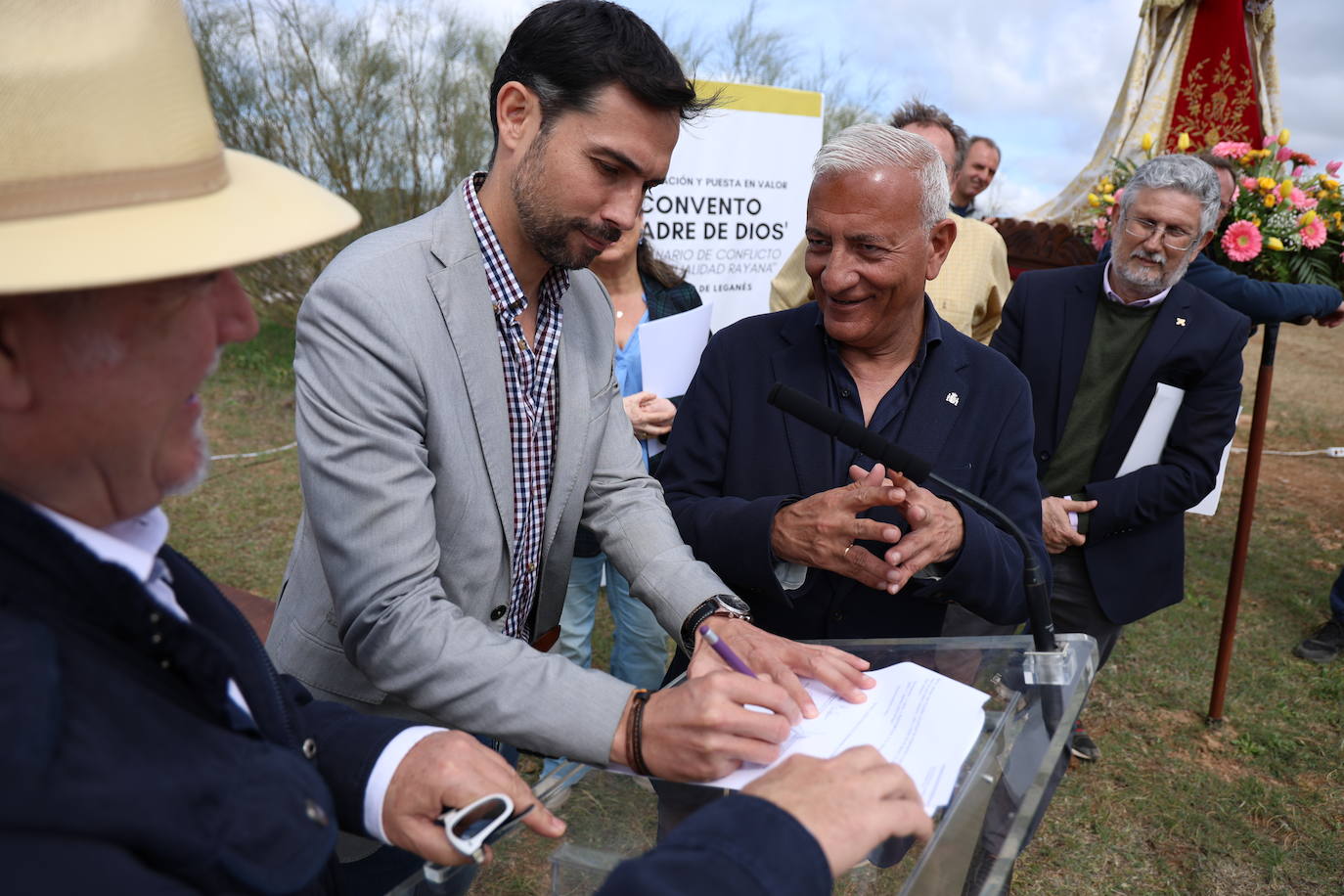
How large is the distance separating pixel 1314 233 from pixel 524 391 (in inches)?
142

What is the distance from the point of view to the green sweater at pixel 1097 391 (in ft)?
10.7

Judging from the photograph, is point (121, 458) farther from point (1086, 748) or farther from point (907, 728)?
point (1086, 748)

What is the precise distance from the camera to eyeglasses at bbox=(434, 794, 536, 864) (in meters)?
0.99

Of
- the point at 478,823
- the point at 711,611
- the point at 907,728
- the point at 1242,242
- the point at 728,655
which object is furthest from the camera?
the point at 1242,242

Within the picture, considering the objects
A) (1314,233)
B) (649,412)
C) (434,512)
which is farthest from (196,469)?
(1314,233)

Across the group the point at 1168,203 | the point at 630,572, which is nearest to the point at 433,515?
the point at 630,572

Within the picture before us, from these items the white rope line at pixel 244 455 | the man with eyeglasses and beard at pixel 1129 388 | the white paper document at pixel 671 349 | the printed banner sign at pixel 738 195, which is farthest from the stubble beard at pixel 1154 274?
the white rope line at pixel 244 455

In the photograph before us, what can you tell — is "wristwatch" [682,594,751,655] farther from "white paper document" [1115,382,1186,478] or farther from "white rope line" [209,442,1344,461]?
"white rope line" [209,442,1344,461]

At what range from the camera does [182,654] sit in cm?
77

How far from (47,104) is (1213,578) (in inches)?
258

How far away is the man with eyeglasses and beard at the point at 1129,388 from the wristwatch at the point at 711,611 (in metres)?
1.93

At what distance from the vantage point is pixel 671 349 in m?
3.23

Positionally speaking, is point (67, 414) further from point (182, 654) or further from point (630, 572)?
point (630, 572)

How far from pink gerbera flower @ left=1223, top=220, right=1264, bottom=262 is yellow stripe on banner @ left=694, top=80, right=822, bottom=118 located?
232 centimetres
